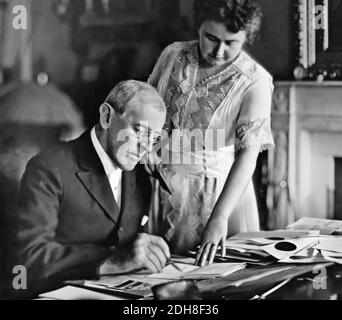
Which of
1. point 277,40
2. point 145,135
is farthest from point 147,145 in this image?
point 277,40

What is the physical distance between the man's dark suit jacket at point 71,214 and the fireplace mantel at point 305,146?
0.44 m

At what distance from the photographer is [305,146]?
7.48ft

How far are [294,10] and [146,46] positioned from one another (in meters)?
0.48

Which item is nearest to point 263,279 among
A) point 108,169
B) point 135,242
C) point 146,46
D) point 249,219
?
point 249,219

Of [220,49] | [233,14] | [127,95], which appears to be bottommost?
[127,95]

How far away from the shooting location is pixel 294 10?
2287 mm

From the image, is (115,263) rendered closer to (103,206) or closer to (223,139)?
(103,206)

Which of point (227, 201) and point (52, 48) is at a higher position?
point (52, 48)

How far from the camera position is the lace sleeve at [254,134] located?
87.7 inches

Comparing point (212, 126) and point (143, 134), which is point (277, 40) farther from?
point (143, 134)

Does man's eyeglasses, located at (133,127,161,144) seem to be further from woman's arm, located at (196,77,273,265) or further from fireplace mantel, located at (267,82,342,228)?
fireplace mantel, located at (267,82,342,228)

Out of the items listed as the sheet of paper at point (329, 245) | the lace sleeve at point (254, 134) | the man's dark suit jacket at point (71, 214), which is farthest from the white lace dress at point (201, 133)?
the sheet of paper at point (329, 245)

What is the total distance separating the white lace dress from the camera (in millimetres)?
2236

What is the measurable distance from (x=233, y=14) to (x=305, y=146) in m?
0.47
